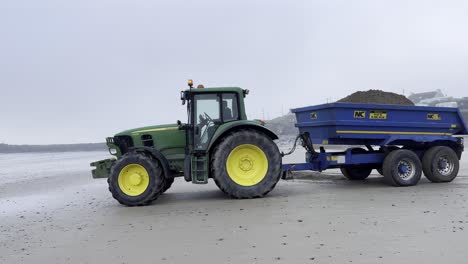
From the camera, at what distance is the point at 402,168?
949cm

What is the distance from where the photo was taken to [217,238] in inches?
211

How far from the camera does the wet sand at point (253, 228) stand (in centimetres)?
460

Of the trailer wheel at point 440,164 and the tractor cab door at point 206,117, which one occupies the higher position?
the tractor cab door at point 206,117

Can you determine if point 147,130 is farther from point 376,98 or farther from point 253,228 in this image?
point 376,98

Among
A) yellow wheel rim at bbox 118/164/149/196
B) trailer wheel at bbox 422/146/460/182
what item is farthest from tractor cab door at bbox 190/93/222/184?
trailer wheel at bbox 422/146/460/182

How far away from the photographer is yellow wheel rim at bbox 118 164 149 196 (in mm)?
8117

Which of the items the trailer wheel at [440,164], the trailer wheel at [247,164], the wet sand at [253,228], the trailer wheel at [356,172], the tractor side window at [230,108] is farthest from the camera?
the trailer wheel at [356,172]

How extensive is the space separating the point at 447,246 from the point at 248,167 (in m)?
4.41

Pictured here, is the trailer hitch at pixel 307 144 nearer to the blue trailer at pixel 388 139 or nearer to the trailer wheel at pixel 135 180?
the blue trailer at pixel 388 139

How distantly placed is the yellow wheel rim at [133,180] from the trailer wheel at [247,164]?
1.34 metres

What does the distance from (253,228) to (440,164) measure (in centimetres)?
610

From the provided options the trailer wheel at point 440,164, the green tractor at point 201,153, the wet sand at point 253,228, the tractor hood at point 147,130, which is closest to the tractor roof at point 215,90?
the green tractor at point 201,153

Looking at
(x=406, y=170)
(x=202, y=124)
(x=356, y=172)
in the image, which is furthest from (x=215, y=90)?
(x=406, y=170)

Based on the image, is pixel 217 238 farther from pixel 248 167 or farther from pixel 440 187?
pixel 440 187
